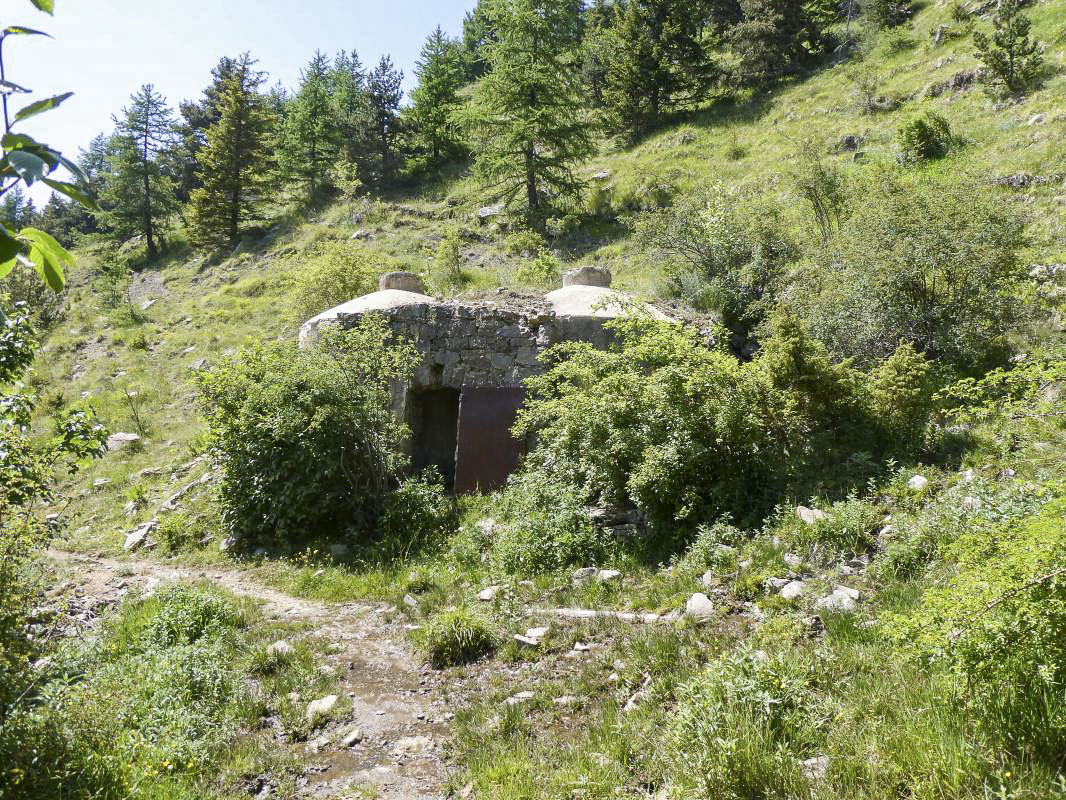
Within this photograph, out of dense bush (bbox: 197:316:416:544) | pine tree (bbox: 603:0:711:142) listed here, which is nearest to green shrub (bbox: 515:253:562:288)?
dense bush (bbox: 197:316:416:544)

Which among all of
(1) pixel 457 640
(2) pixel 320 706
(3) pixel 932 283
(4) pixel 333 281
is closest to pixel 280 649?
(2) pixel 320 706

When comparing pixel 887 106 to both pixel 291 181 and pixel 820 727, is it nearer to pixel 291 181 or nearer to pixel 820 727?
pixel 820 727

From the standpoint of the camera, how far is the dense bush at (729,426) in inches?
279

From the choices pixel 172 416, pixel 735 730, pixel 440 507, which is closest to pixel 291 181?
pixel 172 416

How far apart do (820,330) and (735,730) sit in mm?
7337

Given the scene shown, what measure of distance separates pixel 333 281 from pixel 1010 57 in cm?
2135

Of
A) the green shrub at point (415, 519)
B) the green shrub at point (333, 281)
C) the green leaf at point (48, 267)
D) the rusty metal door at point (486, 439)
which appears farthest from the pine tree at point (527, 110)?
the green leaf at point (48, 267)

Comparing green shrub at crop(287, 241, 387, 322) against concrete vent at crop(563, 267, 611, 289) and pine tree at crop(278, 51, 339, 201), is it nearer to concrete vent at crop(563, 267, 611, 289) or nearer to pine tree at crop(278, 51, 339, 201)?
concrete vent at crop(563, 267, 611, 289)

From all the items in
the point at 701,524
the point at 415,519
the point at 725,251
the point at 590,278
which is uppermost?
the point at 725,251

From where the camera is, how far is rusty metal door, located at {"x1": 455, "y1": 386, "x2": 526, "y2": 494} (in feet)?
33.2

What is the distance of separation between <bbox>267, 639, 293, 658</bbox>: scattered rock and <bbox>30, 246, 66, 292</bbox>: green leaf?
5.40 m

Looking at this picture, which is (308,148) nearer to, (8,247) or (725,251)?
(725,251)

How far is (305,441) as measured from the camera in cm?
913

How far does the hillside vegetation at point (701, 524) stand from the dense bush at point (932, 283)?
0.05 meters
